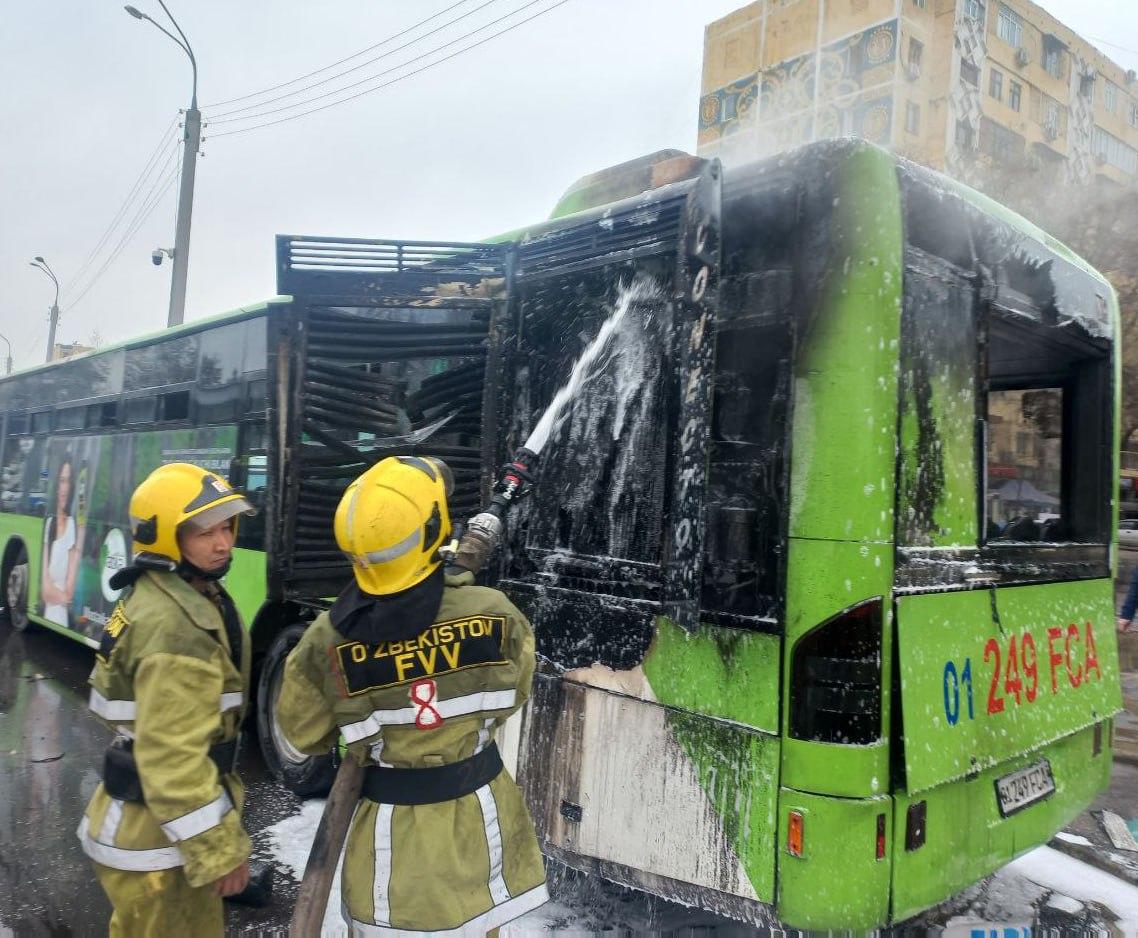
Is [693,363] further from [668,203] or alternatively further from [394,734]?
[394,734]

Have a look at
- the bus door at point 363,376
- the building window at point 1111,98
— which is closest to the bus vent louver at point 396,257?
the bus door at point 363,376

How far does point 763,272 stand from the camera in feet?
9.07

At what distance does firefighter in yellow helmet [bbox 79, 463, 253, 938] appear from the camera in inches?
80.9

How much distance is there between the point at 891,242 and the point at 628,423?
3.48 ft

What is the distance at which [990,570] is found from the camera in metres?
3.02

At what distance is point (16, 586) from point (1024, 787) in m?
10.2

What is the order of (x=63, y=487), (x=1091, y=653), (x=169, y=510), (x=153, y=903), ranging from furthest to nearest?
(x=63, y=487), (x=1091, y=653), (x=169, y=510), (x=153, y=903)

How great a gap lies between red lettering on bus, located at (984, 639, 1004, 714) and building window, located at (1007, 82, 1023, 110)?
158 ft

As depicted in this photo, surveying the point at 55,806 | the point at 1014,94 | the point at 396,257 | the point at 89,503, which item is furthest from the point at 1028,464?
the point at 1014,94

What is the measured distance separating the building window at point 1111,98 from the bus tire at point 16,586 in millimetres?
58124

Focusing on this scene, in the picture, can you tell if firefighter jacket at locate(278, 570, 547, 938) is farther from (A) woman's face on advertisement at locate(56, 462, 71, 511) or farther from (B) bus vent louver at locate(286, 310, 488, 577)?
(A) woman's face on advertisement at locate(56, 462, 71, 511)

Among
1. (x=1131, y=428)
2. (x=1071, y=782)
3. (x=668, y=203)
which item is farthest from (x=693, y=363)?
(x=1131, y=428)

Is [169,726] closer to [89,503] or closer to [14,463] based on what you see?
[89,503]

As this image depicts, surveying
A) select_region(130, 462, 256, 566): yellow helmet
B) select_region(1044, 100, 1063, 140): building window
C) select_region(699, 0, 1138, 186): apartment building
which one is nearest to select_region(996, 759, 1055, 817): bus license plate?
select_region(130, 462, 256, 566): yellow helmet
